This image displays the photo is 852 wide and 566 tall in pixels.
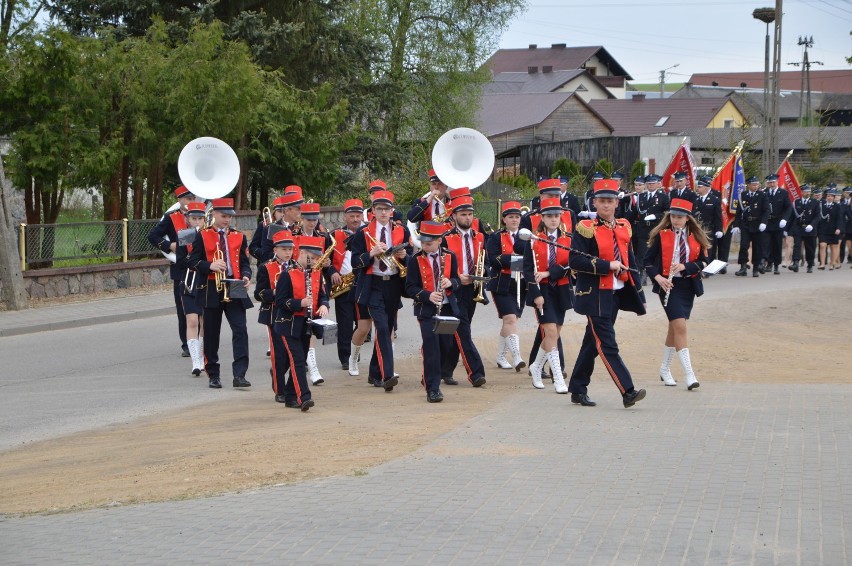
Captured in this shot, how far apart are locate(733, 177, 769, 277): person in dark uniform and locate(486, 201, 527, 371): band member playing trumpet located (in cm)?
1392

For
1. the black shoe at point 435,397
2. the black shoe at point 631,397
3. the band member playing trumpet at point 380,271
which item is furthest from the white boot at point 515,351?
the black shoe at point 631,397

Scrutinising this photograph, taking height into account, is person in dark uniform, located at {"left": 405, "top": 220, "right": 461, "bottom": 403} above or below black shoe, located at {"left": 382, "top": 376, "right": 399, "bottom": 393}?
above

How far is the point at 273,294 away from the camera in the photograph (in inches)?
441

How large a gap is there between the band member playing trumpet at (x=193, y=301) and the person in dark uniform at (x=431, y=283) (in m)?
A: 2.72

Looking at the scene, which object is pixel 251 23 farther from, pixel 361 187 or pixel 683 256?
pixel 683 256

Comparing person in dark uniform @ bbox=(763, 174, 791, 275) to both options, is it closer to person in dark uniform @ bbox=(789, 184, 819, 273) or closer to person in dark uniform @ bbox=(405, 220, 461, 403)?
person in dark uniform @ bbox=(789, 184, 819, 273)

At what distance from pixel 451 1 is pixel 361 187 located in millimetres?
14372

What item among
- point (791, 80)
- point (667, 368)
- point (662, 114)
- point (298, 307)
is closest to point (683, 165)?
point (667, 368)

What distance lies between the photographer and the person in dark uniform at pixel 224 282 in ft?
41.2

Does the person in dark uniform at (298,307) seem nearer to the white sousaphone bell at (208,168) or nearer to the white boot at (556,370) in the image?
the white boot at (556,370)

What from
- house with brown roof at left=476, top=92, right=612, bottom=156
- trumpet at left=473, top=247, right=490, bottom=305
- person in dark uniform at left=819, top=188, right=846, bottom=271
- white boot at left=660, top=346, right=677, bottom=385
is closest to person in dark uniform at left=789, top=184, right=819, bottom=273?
person in dark uniform at left=819, top=188, right=846, bottom=271

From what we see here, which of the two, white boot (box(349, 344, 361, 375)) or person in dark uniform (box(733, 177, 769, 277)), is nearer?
white boot (box(349, 344, 361, 375))

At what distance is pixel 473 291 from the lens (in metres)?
12.6

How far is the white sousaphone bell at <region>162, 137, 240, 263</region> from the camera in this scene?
14.9m
